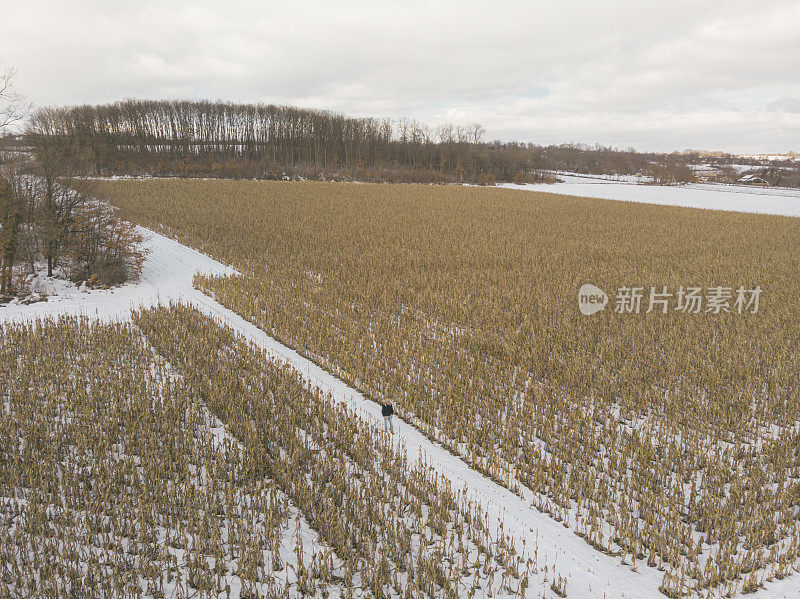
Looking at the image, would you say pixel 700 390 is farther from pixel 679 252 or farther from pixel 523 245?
pixel 679 252

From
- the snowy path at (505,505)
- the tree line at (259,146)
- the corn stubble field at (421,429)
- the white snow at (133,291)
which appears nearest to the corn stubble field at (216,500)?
the corn stubble field at (421,429)

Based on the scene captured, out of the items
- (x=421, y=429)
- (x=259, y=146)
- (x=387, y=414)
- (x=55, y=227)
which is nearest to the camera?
(x=387, y=414)

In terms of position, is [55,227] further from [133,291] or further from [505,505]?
[505,505]

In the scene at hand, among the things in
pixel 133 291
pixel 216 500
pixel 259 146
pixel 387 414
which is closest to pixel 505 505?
pixel 387 414

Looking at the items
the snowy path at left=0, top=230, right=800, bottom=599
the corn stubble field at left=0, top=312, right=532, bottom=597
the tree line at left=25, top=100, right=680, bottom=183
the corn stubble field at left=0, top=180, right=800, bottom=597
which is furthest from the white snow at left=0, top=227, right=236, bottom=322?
the tree line at left=25, top=100, right=680, bottom=183

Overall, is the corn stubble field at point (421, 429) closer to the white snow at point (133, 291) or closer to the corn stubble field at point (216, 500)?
the corn stubble field at point (216, 500)

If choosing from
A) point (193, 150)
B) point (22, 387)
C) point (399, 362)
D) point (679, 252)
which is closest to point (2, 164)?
point (22, 387)

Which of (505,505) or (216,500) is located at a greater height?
(216,500)

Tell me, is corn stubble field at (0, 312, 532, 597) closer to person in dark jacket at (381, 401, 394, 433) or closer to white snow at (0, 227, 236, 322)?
person in dark jacket at (381, 401, 394, 433)
